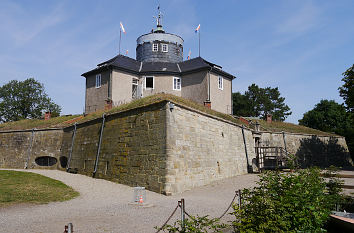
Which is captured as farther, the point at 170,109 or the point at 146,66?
the point at 146,66

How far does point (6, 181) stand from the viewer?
14266 mm

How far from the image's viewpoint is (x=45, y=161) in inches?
911

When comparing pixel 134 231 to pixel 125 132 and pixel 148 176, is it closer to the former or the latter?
pixel 148 176

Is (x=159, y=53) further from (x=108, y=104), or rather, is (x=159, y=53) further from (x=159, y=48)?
(x=108, y=104)

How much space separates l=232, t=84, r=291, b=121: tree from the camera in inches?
2207

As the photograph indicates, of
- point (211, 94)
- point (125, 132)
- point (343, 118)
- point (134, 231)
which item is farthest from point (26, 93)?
point (343, 118)

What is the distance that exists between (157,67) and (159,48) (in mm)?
4020

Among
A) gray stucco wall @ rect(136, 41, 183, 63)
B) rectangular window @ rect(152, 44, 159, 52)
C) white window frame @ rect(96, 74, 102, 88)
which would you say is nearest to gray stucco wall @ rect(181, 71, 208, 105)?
gray stucco wall @ rect(136, 41, 183, 63)

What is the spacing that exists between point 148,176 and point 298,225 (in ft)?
27.8

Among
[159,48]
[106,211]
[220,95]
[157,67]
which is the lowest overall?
[106,211]

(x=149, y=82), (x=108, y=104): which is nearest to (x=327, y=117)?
(x=149, y=82)

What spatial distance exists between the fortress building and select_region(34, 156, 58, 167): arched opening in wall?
6855mm

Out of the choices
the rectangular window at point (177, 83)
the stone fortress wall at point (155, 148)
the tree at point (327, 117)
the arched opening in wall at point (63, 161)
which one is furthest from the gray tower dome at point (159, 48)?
the tree at point (327, 117)

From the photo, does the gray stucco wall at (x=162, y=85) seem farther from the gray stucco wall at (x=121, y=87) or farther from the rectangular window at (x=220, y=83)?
the rectangular window at (x=220, y=83)
